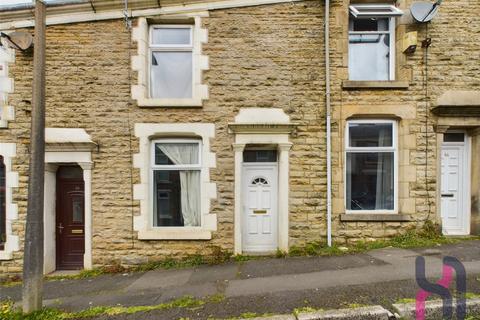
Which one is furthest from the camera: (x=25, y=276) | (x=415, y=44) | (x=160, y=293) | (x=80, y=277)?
(x=415, y=44)

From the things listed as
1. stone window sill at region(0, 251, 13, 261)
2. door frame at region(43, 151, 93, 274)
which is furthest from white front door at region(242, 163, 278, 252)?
stone window sill at region(0, 251, 13, 261)

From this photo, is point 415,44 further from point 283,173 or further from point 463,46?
point 283,173

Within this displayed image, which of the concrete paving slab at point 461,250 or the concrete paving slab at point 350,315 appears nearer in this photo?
the concrete paving slab at point 350,315

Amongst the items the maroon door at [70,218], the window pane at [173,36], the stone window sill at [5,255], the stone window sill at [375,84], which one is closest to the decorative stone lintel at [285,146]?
the stone window sill at [375,84]

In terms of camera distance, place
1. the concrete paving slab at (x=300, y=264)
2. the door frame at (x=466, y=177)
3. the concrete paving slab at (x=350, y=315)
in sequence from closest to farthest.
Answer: the concrete paving slab at (x=350, y=315) < the concrete paving slab at (x=300, y=264) < the door frame at (x=466, y=177)

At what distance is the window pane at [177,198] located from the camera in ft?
19.6

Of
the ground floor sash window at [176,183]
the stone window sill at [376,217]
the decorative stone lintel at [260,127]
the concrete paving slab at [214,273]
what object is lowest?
the concrete paving slab at [214,273]

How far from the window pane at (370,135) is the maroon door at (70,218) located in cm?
610

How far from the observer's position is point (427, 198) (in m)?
5.87

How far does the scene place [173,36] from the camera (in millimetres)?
6094

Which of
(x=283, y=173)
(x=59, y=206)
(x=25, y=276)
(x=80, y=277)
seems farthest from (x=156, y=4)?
(x=80, y=277)

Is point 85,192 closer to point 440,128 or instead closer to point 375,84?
point 375,84

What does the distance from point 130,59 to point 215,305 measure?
16.5 feet

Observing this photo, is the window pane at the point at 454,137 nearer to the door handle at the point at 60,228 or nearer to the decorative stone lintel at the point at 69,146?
the decorative stone lintel at the point at 69,146
